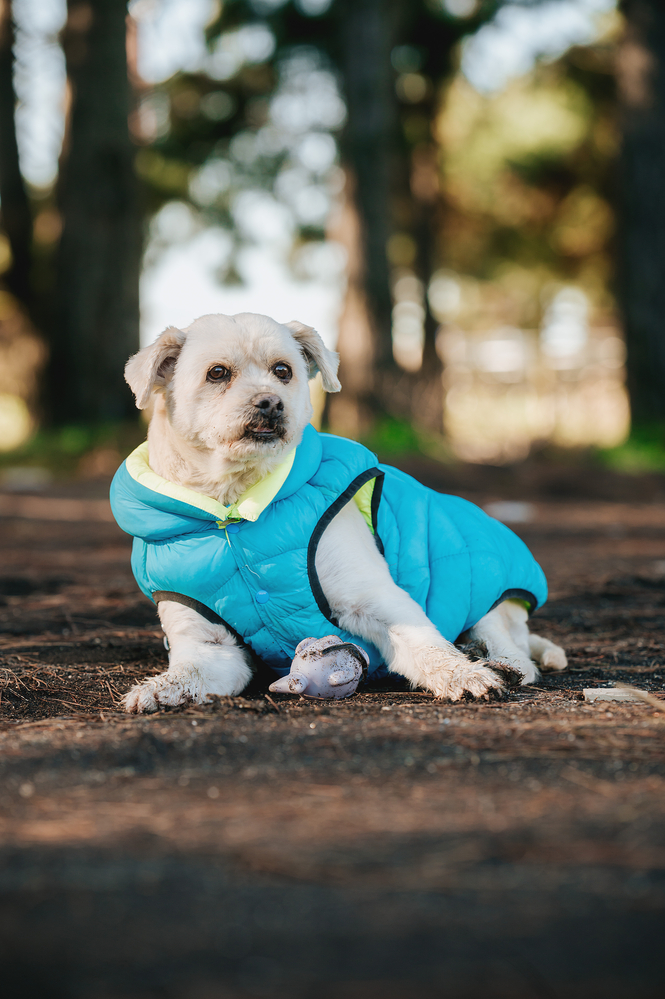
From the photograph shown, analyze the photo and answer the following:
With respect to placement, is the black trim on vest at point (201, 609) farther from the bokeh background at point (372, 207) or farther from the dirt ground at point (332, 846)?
the bokeh background at point (372, 207)

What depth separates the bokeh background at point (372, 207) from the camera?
45.4 feet

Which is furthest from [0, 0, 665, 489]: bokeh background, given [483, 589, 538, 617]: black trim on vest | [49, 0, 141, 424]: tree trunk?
[483, 589, 538, 617]: black trim on vest

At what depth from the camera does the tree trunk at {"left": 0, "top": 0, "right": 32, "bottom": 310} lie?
16734mm

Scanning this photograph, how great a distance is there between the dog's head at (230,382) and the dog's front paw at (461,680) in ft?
3.16

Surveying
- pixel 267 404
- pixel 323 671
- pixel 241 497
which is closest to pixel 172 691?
pixel 323 671

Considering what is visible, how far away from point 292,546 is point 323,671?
0.44 metres

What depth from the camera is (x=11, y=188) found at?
17.5 m

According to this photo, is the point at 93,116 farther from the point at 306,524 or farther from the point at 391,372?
the point at 306,524

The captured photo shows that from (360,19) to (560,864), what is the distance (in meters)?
14.9

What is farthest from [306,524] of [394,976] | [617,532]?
[617,532]

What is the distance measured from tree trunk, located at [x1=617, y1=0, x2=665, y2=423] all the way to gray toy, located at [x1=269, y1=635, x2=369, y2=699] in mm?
11327

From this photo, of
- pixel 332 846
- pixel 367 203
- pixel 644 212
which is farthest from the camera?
pixel 367 203

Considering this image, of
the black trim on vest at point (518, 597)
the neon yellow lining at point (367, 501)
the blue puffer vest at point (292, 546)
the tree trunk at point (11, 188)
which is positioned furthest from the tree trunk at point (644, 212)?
the neon yellow lining at point (367, 501)

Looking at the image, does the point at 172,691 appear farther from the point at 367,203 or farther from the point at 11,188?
the point at 11,188
